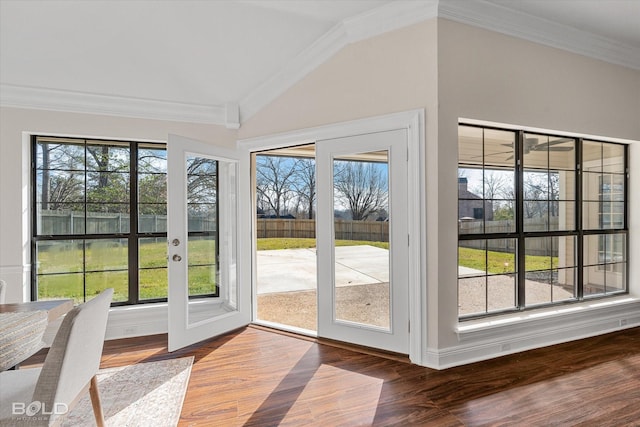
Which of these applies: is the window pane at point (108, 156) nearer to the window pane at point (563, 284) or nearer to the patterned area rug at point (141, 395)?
the patterned area rug at point (141, 395)

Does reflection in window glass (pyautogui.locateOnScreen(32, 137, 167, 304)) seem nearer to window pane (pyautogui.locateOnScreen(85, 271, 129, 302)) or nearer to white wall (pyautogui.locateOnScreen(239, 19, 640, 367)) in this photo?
window pane (pyautogui.locateOnScreen(85, 271, 129, 302))

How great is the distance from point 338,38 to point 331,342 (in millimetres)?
2845

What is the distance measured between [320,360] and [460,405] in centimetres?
113

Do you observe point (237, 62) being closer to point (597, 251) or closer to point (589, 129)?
Answer: point (589, 129)

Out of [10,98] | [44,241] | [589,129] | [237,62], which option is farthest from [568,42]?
[44,241]

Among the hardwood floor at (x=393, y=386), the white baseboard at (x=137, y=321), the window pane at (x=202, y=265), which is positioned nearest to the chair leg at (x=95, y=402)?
the hardwood floor at (x=393, y=386)

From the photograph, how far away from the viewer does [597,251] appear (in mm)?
3654

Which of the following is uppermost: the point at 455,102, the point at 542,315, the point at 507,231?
the point at 455,102

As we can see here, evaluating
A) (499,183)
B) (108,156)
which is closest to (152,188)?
(108,156)

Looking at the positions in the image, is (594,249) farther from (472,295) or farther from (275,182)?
(275,182)

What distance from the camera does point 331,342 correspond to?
3180 mm

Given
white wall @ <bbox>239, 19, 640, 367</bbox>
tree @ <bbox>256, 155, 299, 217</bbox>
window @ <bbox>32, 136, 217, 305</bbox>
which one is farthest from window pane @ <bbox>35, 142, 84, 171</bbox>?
tree @ <bbox>256, 155, 299, 217</bbox>

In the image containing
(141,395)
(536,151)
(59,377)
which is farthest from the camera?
(536,151)

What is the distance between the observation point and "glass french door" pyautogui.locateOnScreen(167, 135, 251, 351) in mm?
3000
